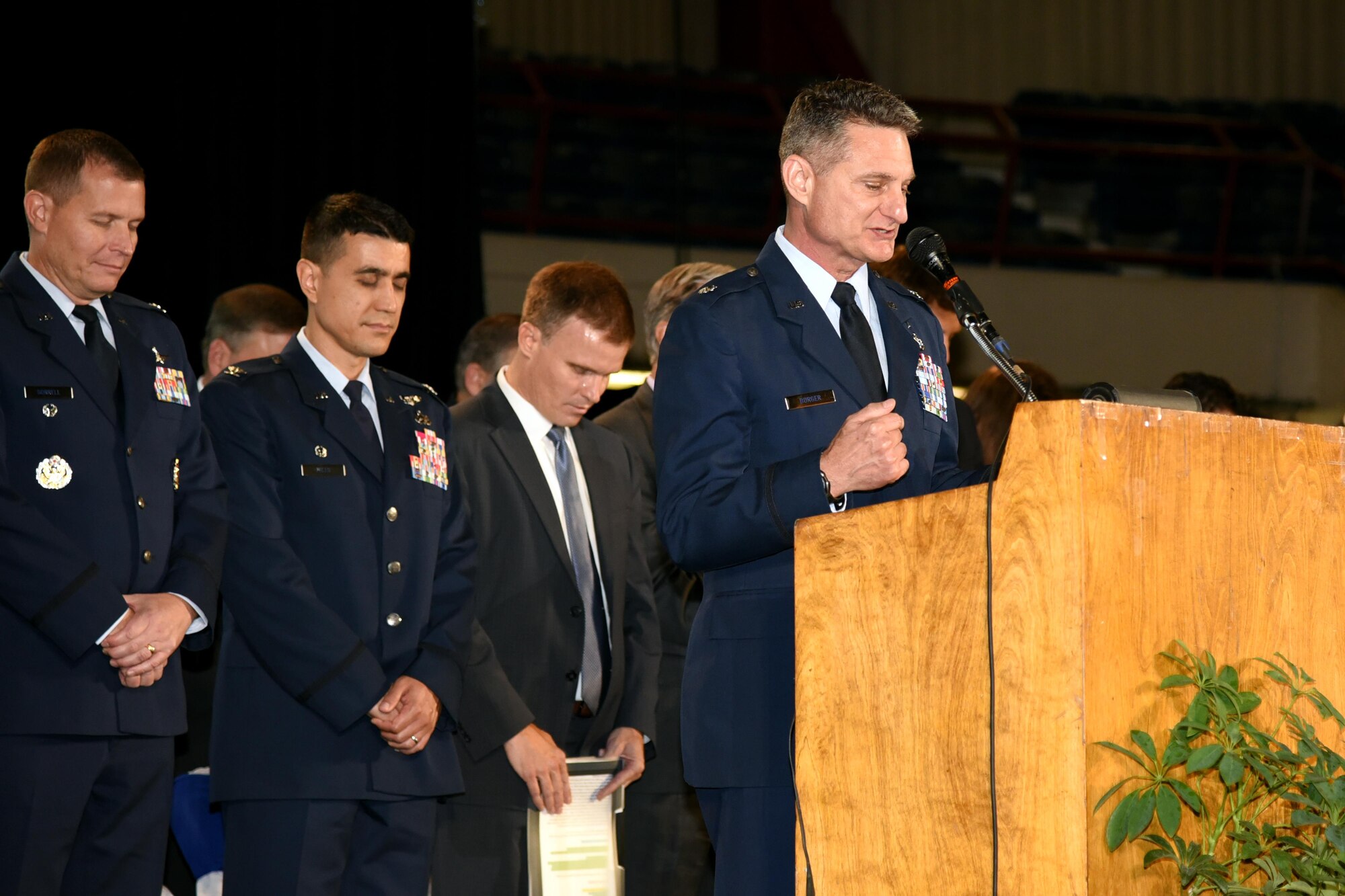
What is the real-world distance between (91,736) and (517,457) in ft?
3.30

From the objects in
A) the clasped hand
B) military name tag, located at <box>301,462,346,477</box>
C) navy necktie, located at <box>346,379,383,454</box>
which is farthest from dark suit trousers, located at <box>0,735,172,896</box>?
navy necktie, located at <box>346,379,383,454</box>

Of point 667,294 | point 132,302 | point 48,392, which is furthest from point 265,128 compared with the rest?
point 48,392

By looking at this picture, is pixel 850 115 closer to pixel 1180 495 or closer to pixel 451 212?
pixel 1180 495

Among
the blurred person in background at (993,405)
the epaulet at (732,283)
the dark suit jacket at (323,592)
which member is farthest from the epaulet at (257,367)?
the blurred person in background at (993,405)

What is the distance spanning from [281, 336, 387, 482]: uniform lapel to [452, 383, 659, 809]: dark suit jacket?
26cm

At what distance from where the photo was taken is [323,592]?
9.16 feet

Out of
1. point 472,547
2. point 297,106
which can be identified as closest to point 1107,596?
point 472,547

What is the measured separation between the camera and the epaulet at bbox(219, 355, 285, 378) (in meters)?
2.93

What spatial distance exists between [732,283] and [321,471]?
109 cm

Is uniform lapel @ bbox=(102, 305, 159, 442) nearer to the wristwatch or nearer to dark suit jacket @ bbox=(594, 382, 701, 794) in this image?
dark suit jacket @ bbox=(594, 382, 701, 794)

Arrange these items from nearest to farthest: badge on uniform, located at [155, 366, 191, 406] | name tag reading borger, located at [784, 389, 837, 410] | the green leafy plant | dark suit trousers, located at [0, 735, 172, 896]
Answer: the green leafy plant < name tag reading borger, located at [784, 389, 837, 410] < dark suit trousers, located at [0, 735, 172, 896] < badge on uniform, located at [155, 366, 191, 406]

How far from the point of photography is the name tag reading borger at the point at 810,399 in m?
1.97

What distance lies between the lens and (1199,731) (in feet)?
4.80

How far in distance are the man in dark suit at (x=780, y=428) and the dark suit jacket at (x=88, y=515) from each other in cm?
108
